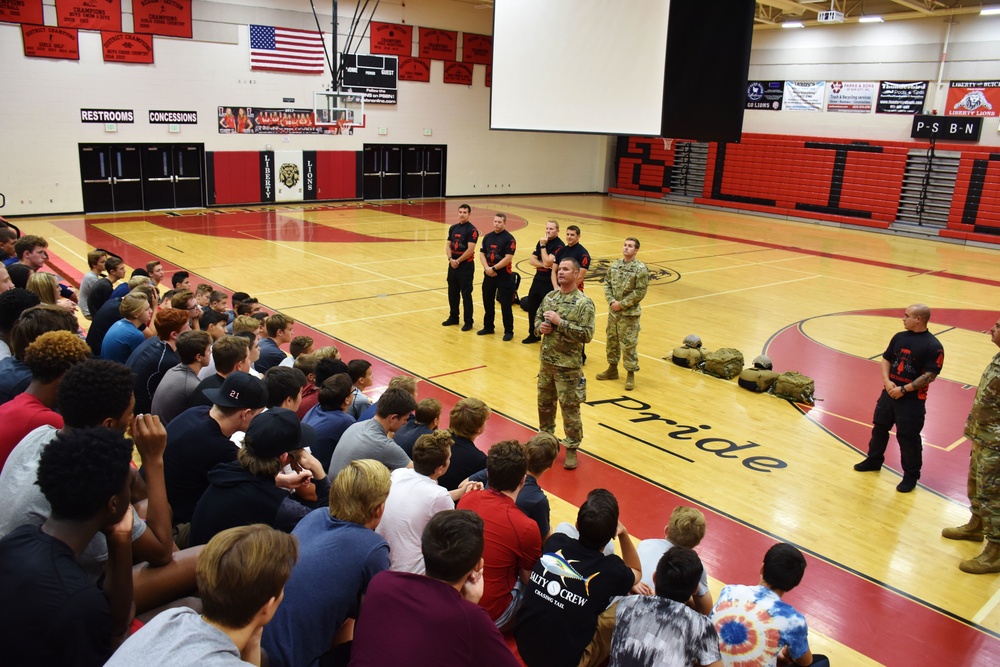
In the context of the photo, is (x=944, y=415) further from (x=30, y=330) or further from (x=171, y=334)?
(x=30, y=330)

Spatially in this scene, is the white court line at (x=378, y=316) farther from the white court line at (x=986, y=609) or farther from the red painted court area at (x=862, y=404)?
the white court line at (x=986, y=609)

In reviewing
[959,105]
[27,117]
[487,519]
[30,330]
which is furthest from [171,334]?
[959,105]

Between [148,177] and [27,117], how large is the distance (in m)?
3.45

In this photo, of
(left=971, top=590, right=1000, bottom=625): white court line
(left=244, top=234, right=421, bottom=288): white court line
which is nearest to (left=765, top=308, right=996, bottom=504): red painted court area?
(left=971, top=590, right=1000, bottom=625): white court line

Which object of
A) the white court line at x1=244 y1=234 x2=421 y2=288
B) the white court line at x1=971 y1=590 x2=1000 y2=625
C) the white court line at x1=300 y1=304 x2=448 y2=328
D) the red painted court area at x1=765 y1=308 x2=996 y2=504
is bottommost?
the white court line at x1=971 y1=590 x2=1000 y2=625

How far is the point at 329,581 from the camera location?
121 inches

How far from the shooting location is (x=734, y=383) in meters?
10.0

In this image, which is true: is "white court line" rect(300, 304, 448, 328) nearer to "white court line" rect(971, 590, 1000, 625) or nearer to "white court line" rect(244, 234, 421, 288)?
"white court line" rect(244, 234, 421, 288)

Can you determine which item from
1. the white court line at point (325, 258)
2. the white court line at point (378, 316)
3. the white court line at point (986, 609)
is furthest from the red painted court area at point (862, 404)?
the white court line at point (325, 258)

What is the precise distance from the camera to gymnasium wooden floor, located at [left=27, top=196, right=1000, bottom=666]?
5621 mm

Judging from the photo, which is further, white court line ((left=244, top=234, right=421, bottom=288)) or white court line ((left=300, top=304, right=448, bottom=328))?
white court line ((left=244, top=234, right=421, bottom=288))

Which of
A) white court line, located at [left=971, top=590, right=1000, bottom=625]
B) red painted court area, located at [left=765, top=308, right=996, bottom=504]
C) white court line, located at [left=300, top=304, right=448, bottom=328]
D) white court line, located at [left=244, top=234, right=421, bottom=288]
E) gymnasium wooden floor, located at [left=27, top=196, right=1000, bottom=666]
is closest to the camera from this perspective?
white court line, located at [left=971, top=590, right=1000, bottom=625]

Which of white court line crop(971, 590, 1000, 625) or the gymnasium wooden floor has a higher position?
the gymnasium wooden floor

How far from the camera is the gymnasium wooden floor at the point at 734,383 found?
562 centimetres
